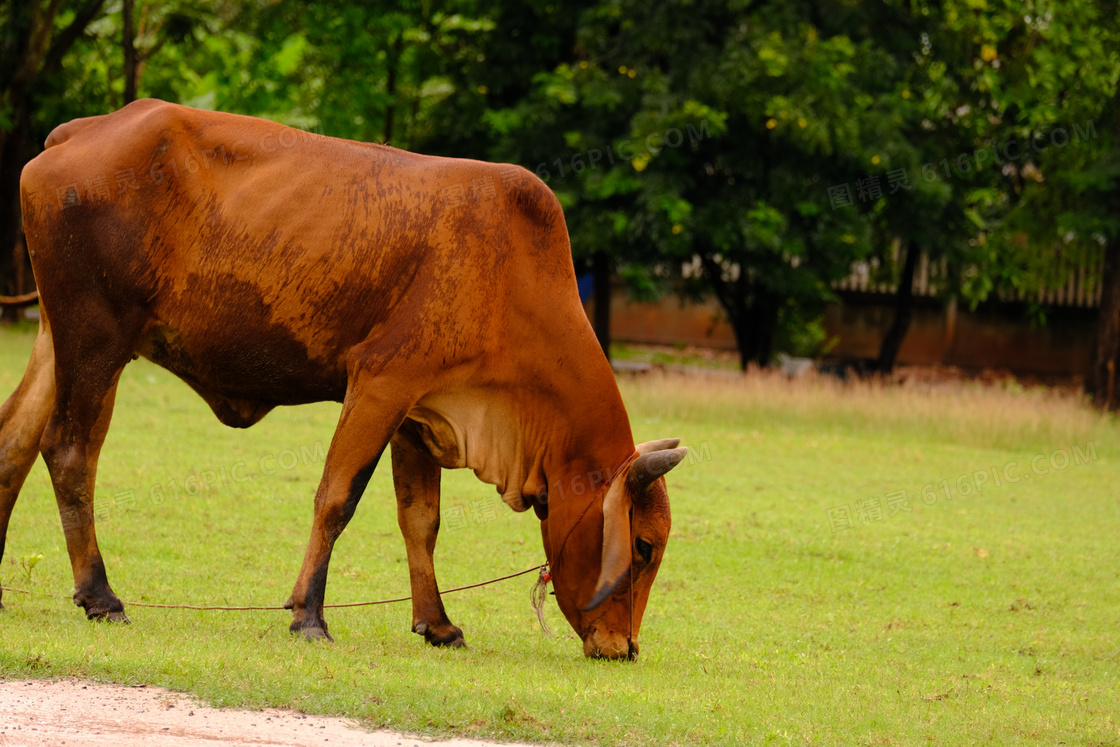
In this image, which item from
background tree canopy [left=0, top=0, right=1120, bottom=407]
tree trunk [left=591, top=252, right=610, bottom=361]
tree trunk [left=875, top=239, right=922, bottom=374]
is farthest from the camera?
tree trunk [left=875, top=239, right=922, bottom=374]

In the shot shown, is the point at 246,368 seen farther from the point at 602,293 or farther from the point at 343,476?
the point at 602,293

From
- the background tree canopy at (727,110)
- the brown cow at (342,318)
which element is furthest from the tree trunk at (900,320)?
the brown cow at (342,318)

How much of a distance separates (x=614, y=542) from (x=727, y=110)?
1450 cm

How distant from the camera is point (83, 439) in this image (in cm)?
640

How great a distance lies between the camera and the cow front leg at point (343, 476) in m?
6.02

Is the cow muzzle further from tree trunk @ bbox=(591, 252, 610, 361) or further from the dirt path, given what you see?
tree trunk @ bbox=(591, 252, 610, 361)

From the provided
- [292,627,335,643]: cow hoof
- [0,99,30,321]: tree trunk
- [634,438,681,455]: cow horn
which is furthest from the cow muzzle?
[0,99,30,321]: tree trunk

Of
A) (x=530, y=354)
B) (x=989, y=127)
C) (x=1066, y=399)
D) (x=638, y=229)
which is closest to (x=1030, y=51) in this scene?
(x=989, y=127)

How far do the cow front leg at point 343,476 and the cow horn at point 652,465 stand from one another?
3.62 ft

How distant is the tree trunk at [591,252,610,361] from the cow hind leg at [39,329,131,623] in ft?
51.0

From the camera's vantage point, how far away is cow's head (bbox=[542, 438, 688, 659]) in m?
6.17

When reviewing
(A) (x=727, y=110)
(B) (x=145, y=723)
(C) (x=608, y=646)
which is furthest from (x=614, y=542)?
(A) (x=727, y=110)

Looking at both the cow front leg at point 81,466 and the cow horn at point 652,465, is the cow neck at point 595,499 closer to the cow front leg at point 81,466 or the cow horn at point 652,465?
the cow horn at point 652,465

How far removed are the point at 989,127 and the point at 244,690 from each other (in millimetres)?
20267
